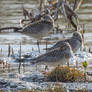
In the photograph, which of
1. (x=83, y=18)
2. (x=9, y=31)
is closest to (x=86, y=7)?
(x=83, y=18)

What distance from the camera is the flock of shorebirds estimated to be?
10.2 m

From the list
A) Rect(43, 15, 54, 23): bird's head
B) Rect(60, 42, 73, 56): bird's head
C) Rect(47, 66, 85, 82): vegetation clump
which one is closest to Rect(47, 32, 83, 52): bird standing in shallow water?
Rect(60, 42, 73, 56): bird's head

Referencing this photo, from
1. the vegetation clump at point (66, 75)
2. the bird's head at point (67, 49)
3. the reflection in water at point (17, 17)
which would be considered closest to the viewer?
the vegetation clump at point (66, 75)

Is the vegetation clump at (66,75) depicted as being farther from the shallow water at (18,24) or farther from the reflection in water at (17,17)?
the reflection in water at (17,17)

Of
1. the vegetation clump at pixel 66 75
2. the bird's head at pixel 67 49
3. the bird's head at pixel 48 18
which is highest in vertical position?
the bird's head at pixel 48 18

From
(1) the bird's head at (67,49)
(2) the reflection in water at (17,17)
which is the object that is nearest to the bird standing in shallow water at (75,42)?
(1) the bird's head at (67,49)

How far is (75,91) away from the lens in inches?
324

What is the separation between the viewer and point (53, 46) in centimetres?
1175

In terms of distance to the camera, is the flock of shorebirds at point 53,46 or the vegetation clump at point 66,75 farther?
the flock of shorebirds at point 53,46

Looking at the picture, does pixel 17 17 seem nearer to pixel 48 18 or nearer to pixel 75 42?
pixel 48 18

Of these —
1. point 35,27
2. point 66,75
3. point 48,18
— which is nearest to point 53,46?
point 66,75

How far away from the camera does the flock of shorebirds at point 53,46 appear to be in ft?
33.4

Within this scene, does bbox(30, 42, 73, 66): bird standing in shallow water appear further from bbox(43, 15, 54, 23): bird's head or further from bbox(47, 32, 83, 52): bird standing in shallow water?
bbox(43, 15, 54, 23): bird's head

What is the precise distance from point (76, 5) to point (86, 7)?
4.99 metres
